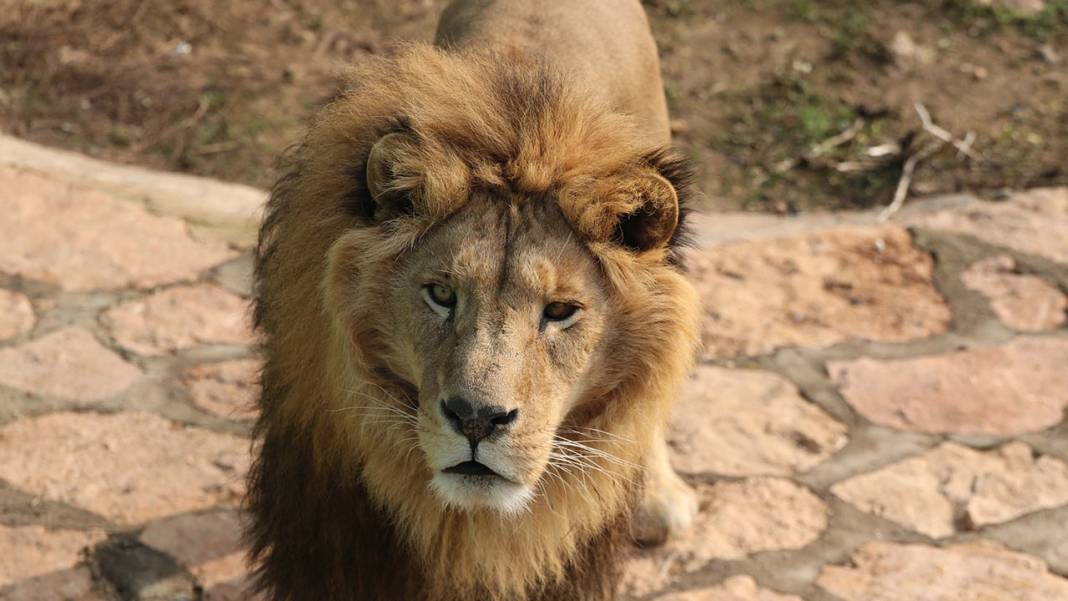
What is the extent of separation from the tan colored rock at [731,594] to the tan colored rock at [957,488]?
558 mm

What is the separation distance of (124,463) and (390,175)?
1.68m

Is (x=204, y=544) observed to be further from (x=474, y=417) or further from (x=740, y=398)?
(x=740, y=398)

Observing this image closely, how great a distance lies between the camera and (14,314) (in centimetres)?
450

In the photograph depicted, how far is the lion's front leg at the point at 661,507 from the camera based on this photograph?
3.78 meters

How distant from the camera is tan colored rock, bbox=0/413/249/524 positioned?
3773 millimetres

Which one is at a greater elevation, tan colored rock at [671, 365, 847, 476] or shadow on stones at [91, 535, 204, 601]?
shadow on stones at [91, 535, 204, 601]

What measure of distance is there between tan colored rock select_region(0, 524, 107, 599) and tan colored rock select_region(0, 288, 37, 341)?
3.40ft

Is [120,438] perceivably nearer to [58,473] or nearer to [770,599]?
[58,473]

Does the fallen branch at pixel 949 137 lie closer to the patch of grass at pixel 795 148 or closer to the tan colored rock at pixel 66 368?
the patch of grass at pixel 795 148

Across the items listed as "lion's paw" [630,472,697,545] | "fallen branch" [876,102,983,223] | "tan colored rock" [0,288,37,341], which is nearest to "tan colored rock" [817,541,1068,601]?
"lion's paw" [630,472,697,545]

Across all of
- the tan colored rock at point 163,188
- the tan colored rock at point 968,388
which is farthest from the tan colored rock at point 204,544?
the tan colored rock at point 968,388

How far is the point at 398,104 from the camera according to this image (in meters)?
2.88

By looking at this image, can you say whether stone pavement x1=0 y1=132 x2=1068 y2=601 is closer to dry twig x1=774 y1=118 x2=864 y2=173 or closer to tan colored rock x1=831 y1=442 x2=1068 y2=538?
tan colored rock x1=831 y1=442 x2=1068 y2=538

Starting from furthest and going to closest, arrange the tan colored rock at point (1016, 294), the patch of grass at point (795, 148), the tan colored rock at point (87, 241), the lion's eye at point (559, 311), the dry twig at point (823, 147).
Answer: the dry twig at point (823, 147) → the patch of grass at point (795, 148) → the tan colored rock at point (1016, 294) → the tan colored rock at point (87, 241) → the lion's eye at point (559, 311)
